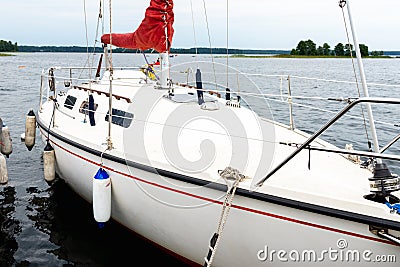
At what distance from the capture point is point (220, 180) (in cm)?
409

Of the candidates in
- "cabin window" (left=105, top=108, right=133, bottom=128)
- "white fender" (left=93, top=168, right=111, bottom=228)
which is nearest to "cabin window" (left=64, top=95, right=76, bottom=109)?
"cabin window" (left=105, top=108, right=133, bottom=128)

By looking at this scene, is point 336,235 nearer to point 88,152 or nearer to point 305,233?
point 305,233

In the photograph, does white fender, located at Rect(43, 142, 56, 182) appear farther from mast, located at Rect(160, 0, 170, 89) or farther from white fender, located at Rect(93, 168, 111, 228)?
mast, located at Rect(160, 0, 170, 89)

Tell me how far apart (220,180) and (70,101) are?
5122mm

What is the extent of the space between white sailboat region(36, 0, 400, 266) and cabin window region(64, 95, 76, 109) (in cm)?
97

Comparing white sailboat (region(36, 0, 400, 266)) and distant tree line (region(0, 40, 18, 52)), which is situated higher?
distant tree line (region(0, 40, 18, 52))

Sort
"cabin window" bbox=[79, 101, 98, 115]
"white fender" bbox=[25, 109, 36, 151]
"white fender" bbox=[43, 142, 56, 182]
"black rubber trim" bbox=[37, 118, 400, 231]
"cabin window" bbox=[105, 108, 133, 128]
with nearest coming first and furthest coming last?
"black rubber trim" bbox=[37, 118, 400, 231] < "cabin window" bbox=[105, 108, 133, 128] < "white fender" bbox=[43, 142, 56, 182] < "cabin window" bbox=[79, 101, 98, 115] < "white fender" bbox=[25, 109, 36, 151]

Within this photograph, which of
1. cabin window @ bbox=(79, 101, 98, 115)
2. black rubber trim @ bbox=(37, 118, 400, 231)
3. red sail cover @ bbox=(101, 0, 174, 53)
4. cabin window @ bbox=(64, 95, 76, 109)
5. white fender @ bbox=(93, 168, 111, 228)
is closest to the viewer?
black rubber trim @ bbox=(37, 118, 400, 231)

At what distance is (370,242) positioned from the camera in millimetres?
3346

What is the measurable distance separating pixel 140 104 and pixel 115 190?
5.62 feet

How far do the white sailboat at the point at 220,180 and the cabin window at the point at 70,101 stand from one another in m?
0.97

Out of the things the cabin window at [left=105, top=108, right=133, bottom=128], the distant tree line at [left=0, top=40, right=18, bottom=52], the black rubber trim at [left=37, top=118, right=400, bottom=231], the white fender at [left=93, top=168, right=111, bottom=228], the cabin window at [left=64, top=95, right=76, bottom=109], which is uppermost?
the distant tree line at [left=0, top=40, right=18, bottom=52]

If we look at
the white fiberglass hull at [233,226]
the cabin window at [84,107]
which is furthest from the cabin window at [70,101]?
the white fiberglass hull at [233,226]

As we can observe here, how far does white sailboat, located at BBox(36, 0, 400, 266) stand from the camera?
3.49 m
